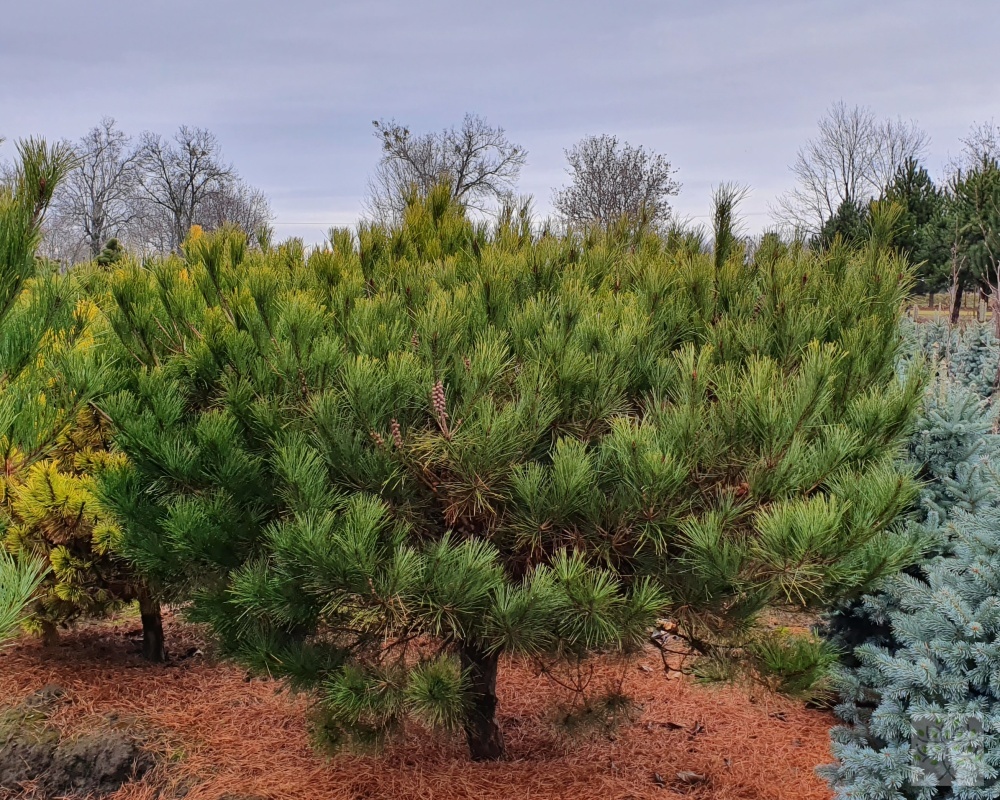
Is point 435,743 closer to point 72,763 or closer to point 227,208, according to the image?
point 72,763

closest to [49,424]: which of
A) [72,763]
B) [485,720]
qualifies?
[72,763]

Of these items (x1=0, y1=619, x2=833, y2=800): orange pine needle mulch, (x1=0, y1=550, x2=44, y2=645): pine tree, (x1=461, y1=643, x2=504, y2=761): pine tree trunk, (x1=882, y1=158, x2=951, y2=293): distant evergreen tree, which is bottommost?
(x1=0, y1=619, x2=833, y2=800): orange pine needle mulch

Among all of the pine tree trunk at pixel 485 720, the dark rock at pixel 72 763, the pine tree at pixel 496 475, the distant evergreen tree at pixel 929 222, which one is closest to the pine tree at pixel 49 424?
the pine tree at pixel 496 475

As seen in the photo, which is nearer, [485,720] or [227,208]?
[485,720]

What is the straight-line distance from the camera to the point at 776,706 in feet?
12.8

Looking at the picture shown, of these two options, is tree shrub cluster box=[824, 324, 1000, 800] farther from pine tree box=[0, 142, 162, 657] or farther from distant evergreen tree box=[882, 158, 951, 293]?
distant evergreen tree box=[882, 158, 951, 293]

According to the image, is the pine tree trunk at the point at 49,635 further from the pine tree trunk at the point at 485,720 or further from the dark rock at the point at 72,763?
the pine tree trunk at the point at 485,720

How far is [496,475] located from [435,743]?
6.11 ft

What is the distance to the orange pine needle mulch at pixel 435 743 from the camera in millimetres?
3105

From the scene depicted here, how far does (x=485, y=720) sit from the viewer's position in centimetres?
325

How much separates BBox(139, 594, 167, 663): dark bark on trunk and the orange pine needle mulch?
0.35 feet

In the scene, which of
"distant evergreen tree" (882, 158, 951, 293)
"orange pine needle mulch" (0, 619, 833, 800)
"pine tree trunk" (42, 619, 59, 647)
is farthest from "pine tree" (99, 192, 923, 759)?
"distant evergreen tree" (882, 158, 951, 293)

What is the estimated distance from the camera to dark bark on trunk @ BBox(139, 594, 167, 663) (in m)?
4.19

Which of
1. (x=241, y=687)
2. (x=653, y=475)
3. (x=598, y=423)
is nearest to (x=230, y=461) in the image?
(x=598, y=423)
